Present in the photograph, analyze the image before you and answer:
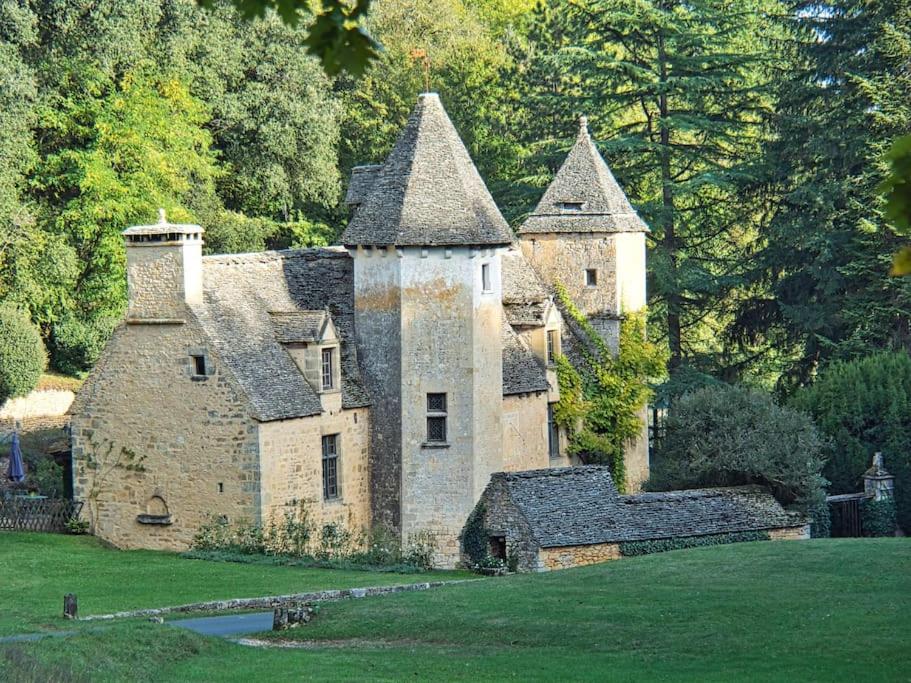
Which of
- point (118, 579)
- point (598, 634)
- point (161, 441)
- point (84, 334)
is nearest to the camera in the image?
point (598, 634)

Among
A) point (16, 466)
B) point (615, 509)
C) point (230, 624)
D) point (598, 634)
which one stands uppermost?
point (16, 466)

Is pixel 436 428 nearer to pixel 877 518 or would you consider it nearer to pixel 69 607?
pixel 877 518

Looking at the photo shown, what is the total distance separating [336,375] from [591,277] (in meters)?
10.0

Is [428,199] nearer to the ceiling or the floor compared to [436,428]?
nearer to the ceiling

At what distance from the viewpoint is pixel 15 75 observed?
4931 centimetres

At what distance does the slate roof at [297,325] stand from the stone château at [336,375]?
44 millimetres

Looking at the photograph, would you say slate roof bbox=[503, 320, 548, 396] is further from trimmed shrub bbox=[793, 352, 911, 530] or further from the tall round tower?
trimmed shrub bbox=[793, 352, 911, 530]

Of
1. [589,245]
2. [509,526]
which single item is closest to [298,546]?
[509,526]

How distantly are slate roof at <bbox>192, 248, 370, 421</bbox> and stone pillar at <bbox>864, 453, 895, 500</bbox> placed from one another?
41.6 ft

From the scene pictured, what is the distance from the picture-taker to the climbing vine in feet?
134

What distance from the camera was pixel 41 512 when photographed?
1377 inches

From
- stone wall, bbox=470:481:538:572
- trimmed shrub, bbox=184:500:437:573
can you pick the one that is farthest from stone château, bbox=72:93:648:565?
stone wall, bbox=470:481:538:572

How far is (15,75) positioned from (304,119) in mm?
11945

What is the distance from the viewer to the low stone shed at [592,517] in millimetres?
34188
